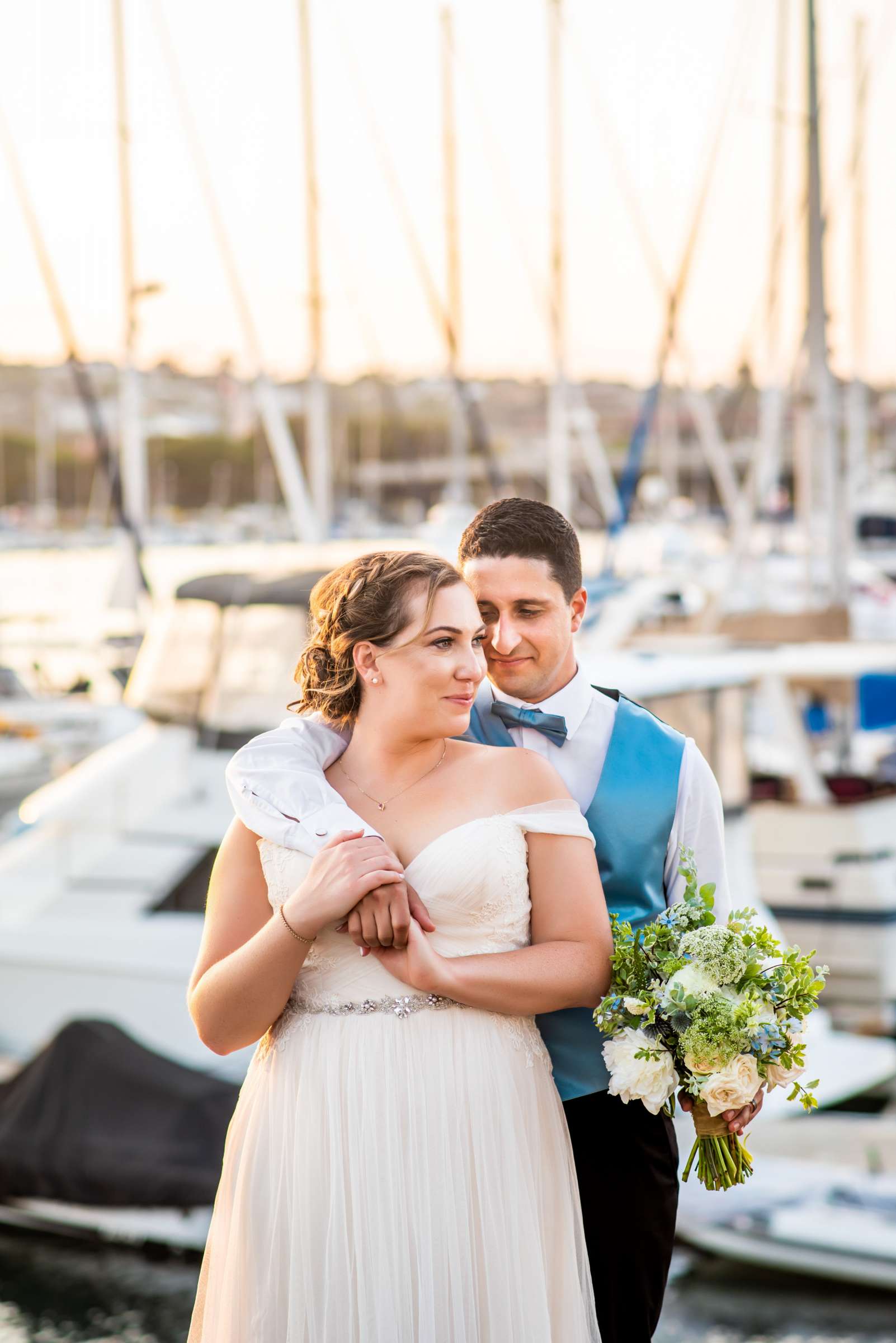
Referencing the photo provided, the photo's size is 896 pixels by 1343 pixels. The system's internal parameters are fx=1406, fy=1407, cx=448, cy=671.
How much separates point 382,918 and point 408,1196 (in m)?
0.48

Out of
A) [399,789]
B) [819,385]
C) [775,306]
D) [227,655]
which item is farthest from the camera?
[775,306]

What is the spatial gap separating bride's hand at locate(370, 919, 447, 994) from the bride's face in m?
0.33

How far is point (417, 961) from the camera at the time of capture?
2145mm

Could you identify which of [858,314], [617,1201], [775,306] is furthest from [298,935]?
[858,314]

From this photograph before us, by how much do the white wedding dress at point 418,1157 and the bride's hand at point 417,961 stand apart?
84mm

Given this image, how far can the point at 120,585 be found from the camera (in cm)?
1300

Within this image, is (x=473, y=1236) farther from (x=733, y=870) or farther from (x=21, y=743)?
(x=21, y=743)

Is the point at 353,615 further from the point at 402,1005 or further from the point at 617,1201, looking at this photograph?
the point at 617,1201

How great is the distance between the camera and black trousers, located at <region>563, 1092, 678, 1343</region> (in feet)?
7.86

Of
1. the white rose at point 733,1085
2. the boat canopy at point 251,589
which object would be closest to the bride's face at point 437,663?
the white rose at point 733,1085

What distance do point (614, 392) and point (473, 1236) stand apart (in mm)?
27370

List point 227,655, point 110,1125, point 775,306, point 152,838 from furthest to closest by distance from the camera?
1. point 775,306
2. point 227,655
3. point 152,838
4. point 110,1125

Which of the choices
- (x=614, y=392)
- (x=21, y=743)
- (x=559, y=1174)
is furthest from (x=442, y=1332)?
(x=614, y=392)

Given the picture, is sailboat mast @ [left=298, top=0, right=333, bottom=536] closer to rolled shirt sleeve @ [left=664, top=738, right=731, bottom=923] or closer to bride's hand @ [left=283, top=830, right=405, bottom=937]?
rolled shirt sleeve @ [left=664, top=738, right=731, bottom=923]
